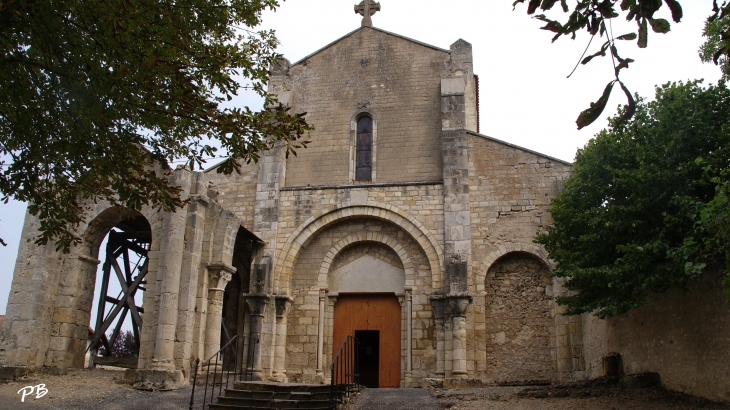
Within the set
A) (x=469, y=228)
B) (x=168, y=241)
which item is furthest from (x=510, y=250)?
(x=168, y=241)

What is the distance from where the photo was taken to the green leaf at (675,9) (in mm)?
3328

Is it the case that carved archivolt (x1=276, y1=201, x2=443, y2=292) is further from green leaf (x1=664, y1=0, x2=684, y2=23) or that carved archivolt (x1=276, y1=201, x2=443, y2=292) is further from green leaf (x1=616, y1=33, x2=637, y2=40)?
green leaf (x1=664, y1=0, x2=684, y2=23)

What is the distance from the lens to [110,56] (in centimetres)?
623

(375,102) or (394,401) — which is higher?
(375,102)

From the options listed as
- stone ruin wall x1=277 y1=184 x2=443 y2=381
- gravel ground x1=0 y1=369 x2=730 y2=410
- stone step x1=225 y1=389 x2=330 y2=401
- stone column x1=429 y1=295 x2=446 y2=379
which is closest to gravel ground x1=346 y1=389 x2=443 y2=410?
gravel ground x1=0 y1=369 x2=730 y2=410

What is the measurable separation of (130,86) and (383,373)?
11.4 meters

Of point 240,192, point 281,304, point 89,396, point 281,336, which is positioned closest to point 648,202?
point 281,304

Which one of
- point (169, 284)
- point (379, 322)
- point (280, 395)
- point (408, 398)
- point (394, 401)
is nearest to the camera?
point (280, 395)

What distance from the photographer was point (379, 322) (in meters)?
16.6

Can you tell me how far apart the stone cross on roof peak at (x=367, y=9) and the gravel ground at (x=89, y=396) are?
472 inches

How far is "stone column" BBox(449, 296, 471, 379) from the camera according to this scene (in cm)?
1492

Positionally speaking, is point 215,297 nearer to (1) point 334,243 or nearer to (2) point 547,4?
(1) point 334,243

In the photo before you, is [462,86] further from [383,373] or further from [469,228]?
[383,373]

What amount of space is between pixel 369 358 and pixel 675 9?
15.8 meters
